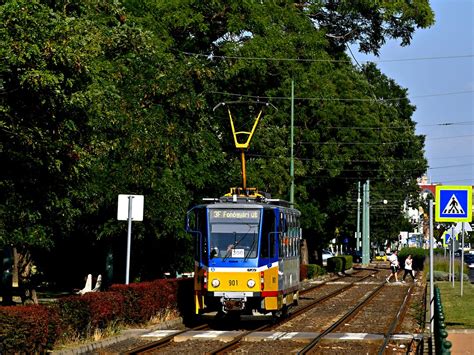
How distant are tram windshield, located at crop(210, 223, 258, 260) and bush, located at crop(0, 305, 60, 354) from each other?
368 inches

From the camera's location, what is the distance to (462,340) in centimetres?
2202

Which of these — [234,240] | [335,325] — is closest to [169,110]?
[234,240]

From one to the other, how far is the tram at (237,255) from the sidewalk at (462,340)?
5183mm

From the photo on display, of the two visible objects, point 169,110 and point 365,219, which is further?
point 365,219

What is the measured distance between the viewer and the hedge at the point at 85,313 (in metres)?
16.9

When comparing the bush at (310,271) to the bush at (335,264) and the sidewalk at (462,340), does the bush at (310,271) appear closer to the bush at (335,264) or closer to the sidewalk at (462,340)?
the bush at (335,264)

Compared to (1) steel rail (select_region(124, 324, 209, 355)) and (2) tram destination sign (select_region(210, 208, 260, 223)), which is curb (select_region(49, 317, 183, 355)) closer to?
(1) steel rail (select_region(124, 324, 209, 355))

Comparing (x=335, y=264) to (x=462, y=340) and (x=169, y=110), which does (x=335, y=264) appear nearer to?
(x=169, y=110)

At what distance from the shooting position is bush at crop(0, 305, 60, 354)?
16.7 metres

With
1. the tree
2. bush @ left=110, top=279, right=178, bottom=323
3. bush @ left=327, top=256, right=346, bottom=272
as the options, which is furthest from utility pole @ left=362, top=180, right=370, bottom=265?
bush @ left=110, top=279, right=178, bottom=323

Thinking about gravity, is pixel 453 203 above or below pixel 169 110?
below

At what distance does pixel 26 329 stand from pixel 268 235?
10.9 metres

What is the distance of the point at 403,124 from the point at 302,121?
2969cm

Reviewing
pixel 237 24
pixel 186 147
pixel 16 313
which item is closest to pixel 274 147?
pixel 237 24
